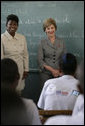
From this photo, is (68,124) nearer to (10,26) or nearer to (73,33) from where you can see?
(10,26)

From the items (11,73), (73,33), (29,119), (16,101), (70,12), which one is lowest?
(29,119)

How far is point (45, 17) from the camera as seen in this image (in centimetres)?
479

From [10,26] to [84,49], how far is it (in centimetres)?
150

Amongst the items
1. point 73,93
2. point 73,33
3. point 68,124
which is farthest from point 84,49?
point 68,124

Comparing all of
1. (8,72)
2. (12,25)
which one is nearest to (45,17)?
(12,25)

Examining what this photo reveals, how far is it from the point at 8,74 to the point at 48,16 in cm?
315

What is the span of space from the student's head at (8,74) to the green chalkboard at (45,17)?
114 inches

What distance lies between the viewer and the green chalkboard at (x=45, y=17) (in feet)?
15.6

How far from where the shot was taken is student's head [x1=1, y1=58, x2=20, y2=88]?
1682mm

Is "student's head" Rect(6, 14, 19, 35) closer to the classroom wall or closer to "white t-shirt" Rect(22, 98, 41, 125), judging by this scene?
the classroom wall

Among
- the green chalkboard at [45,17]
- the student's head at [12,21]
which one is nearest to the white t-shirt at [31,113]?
the student's head at [12,21]

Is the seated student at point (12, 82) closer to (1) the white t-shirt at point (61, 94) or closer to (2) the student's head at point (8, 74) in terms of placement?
(2) the student's head at point (8, 74)

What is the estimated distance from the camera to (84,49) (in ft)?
15.9

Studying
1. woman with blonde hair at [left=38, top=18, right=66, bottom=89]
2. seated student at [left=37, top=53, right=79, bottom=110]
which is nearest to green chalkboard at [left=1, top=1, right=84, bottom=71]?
woman with blonde hair at [left=38, top=18, right=66, bottom=89]
